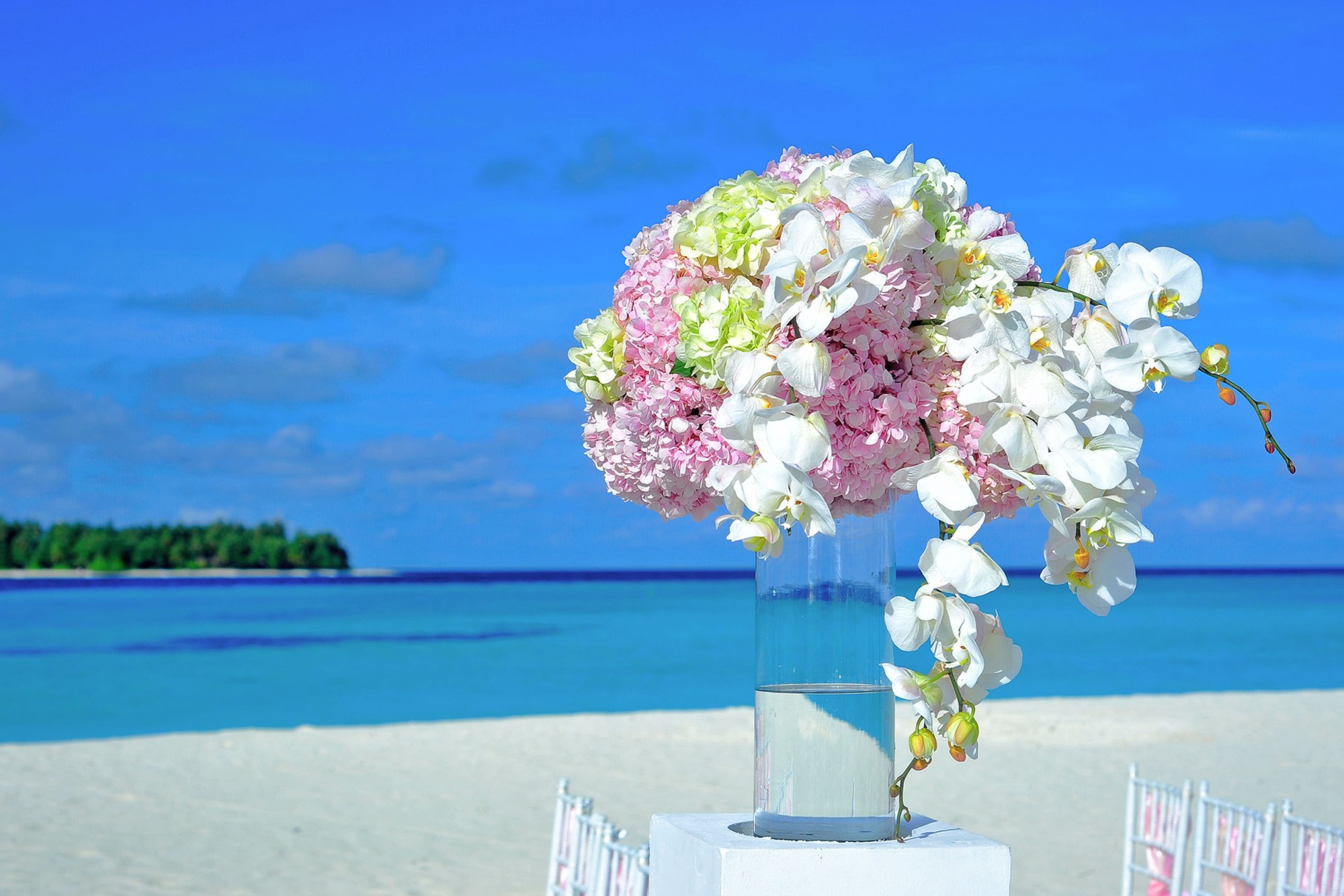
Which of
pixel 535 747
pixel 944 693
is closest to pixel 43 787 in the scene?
pixel 535 747

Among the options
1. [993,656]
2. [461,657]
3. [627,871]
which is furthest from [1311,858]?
[461,657]

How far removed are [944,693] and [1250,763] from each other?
9.52 metres

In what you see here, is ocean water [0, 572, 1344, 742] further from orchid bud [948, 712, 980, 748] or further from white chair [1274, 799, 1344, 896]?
orchid bud [948, 712, 980, 748]

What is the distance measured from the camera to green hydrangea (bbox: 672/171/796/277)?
4.75 ft

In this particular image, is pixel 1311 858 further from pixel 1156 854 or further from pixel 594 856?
pixel 594 856

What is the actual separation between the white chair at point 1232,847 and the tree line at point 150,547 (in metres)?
61.0

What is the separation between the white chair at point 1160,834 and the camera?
3.90 metres

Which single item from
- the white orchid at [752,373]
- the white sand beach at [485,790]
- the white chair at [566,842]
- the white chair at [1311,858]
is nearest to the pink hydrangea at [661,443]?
the white orchid at [752,373]

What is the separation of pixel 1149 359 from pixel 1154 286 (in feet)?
0.31

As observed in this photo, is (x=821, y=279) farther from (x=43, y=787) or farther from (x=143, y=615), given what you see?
(x=143, y=615)

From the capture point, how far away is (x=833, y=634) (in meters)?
1.59

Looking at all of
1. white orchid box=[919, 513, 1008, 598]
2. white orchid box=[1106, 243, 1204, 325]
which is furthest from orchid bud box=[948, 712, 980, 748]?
white orchid box=[1106, 243, 1204, 325]

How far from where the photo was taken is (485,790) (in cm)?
894

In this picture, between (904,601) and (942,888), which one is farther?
(942,888)
